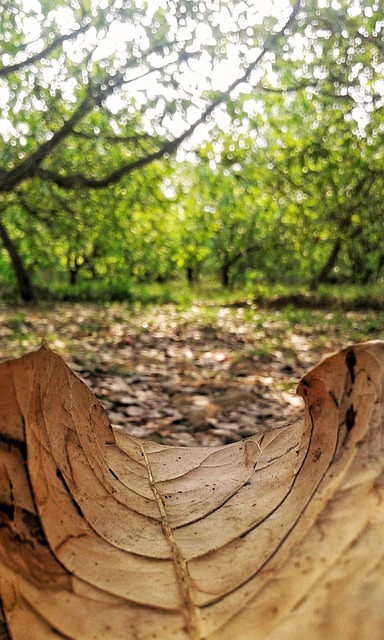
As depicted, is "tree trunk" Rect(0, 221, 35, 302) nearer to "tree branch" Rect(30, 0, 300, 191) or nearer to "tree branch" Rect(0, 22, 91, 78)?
"tree branch" Rect(30, 0, 300, 191)

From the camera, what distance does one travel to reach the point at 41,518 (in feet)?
1.57

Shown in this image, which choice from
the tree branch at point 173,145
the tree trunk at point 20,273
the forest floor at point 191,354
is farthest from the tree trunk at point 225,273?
the tree branch at point 173,145

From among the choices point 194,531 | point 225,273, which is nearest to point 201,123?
point 194,531

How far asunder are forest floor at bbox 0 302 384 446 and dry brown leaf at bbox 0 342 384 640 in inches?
121

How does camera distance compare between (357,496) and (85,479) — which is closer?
(357,496)

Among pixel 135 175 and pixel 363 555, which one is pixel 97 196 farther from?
pixel 363 555

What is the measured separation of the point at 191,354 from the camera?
7.62m

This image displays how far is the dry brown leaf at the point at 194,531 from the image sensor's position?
0.39 m

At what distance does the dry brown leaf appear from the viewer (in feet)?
1.29

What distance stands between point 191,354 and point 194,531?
707cm

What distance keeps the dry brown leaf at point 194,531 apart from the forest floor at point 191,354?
3073 millimetres

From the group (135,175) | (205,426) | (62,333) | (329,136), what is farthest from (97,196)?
(205,426)

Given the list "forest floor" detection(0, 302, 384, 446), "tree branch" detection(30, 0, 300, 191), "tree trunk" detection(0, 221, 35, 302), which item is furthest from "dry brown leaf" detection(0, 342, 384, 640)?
"tree trunk" detection(0, 221, 35, 302)

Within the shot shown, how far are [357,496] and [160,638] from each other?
17cm
